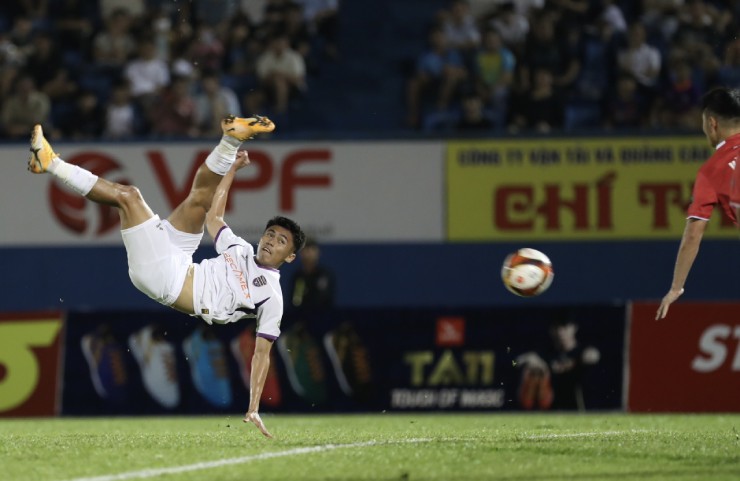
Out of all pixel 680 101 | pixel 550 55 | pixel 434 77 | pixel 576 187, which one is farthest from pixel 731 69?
pixel 434 77

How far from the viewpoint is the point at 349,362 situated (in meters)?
16.5

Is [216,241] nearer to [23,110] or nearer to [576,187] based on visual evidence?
[576,187]

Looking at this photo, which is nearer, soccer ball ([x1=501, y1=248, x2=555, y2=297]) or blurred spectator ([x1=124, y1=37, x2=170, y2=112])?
soccer ball ([x1=501, y1=248, x2=555, y2=297])

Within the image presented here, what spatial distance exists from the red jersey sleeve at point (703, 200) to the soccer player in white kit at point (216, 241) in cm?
330

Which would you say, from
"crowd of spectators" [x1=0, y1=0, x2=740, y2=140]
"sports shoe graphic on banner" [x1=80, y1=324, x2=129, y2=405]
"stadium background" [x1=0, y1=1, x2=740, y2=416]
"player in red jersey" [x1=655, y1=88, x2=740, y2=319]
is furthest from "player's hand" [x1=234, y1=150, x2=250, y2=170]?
"crowd of spectators" [x1=0, y1=0, x2=740, y2=140]

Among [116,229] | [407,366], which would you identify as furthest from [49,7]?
[407,366]

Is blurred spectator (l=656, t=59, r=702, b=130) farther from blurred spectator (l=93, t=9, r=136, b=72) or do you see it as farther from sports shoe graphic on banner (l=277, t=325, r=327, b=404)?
blurred spectator (l=93, t=9, r=136, b=72)

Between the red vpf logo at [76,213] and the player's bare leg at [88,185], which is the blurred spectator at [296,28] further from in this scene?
the player's bare leg at [88,185]

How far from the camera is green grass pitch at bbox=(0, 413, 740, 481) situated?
26.2 ft

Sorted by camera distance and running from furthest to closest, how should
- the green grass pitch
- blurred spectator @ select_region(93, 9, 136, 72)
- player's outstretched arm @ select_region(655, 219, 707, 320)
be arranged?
1. blurred spectator @ select_region(93, 9, 136, 72)
2. player's outstretched arm @ select_region(655, 219, 707, 320)
3. the green grass pitch

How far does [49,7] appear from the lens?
2192 cm

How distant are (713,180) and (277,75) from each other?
11.9 m

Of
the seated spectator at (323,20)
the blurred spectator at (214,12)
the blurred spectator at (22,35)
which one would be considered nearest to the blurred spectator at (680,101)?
the seated spectator at (323,20)

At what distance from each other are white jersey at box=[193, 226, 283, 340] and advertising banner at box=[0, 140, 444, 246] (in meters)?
9.01
